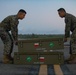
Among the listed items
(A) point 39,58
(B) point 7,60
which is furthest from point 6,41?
(A) point 39,58

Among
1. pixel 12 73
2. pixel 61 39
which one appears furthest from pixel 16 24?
pixel 12 73

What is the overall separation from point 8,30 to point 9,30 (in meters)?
0.03

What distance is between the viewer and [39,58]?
36.6 feet

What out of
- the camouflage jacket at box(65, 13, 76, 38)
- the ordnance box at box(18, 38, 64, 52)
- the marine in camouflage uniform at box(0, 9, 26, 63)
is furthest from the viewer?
the camouflage jacket at box(65, 13, 76, 38)

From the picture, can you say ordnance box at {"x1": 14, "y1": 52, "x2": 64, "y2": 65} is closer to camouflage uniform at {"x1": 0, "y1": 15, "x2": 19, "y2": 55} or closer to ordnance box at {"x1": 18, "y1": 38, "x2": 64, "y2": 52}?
ordnance box at {"x1": 18, "y1": 38, "x2": 64, "y2": 52}

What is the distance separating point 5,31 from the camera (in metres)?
11.8

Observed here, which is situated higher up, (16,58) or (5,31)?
(5,31)

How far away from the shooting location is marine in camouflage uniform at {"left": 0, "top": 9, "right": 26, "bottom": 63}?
11.5m

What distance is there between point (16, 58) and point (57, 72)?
265 cm

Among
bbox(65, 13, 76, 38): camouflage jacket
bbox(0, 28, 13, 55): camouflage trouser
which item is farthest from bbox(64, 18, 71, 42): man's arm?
bbox(0, 28, 13, 55): camouflage trouser

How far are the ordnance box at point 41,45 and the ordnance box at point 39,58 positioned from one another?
27cm

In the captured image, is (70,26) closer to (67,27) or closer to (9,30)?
(67,27)

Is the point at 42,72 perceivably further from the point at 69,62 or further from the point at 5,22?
the point at 5,22

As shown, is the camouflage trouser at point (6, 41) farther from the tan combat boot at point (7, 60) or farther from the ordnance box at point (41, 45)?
the ordnance box at point (41, 45)
